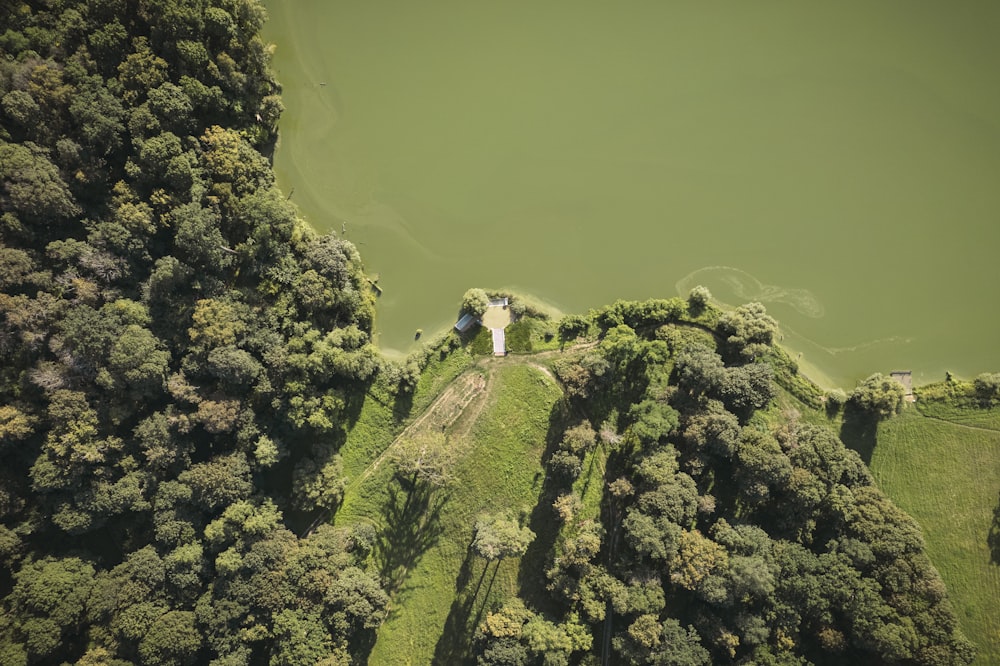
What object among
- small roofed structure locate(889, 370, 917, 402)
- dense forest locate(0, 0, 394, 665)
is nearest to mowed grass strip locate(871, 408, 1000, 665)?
small roofed structure locate(889, 370, 917, 402)

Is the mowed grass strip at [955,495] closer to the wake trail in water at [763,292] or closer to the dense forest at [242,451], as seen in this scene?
the dense forest at [242,451]

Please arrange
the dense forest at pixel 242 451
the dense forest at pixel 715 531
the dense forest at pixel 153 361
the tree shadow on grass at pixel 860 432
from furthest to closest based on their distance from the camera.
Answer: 1. the tree shadow on grass at pixel 860 432
2. the dense forest at pixel 715 531
3. the dense forest at pixel 242 451
4. the dense forest at pixel 153 361

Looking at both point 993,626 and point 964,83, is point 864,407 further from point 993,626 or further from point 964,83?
point 964,83

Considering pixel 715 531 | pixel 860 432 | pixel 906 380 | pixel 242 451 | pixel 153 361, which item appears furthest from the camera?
pixel 906 380

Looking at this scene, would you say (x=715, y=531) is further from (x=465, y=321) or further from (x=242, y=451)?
(x=242, y=451)

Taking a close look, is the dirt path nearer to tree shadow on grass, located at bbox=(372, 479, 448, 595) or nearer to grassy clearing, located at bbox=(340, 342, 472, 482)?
grassy clearing, located at bbox=(340, 342, 472, 482)

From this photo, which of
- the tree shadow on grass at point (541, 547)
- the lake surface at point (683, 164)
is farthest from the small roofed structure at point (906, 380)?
the tree shadow on grass at point (541, 547)

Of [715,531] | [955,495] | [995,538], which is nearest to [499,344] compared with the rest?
[715,531]

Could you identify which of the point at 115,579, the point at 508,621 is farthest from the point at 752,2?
the point at 115,579
